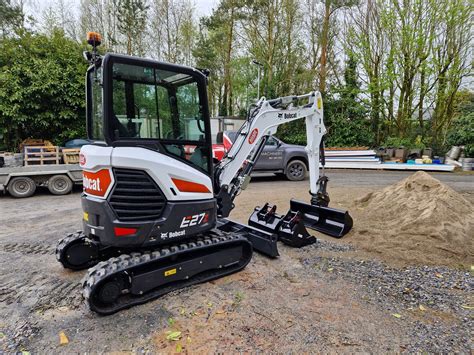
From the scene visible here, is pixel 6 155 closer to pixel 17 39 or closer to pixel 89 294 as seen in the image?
pixel 17 39

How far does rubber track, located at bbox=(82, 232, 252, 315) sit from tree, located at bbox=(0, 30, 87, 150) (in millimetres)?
10024

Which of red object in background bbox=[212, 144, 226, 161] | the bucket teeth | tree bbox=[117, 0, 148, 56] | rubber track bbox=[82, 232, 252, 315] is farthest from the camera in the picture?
tree bbox=[117, 0, 148, 56]

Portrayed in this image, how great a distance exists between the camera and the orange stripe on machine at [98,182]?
287cm

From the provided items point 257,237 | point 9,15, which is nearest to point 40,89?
point 257,237

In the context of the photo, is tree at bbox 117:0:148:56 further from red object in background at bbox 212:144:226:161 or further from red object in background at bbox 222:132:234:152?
red object in background at bbox 212:144:226:161

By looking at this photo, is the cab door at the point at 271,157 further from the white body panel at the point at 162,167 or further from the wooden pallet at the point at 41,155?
the white body panel at the point at 162,167

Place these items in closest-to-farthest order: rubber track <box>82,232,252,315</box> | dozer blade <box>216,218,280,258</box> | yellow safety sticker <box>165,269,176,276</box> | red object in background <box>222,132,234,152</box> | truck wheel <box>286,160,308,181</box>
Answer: rubber track <box>82,232,252,315</box>, yellow safety sticker <box>165,269,176,276</box>, dozer blade <box>216,218,280,258</box>, red object in background <box>222,132,234,152</box>, truck wheel <box>286,160,308,181</box>

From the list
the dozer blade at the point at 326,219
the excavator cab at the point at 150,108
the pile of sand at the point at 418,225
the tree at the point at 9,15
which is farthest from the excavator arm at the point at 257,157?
the tree at the point at 9,15

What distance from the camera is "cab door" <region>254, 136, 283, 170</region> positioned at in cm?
1062

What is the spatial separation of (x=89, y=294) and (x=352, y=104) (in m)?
17.8

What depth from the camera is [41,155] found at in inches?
329

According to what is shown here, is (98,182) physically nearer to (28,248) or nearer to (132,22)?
(28,248)

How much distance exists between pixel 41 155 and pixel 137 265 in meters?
7.14

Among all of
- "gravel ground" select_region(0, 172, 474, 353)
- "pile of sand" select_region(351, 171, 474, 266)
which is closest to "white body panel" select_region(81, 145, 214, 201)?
"gravel ground" select_region(0, 172, 474, 353)
